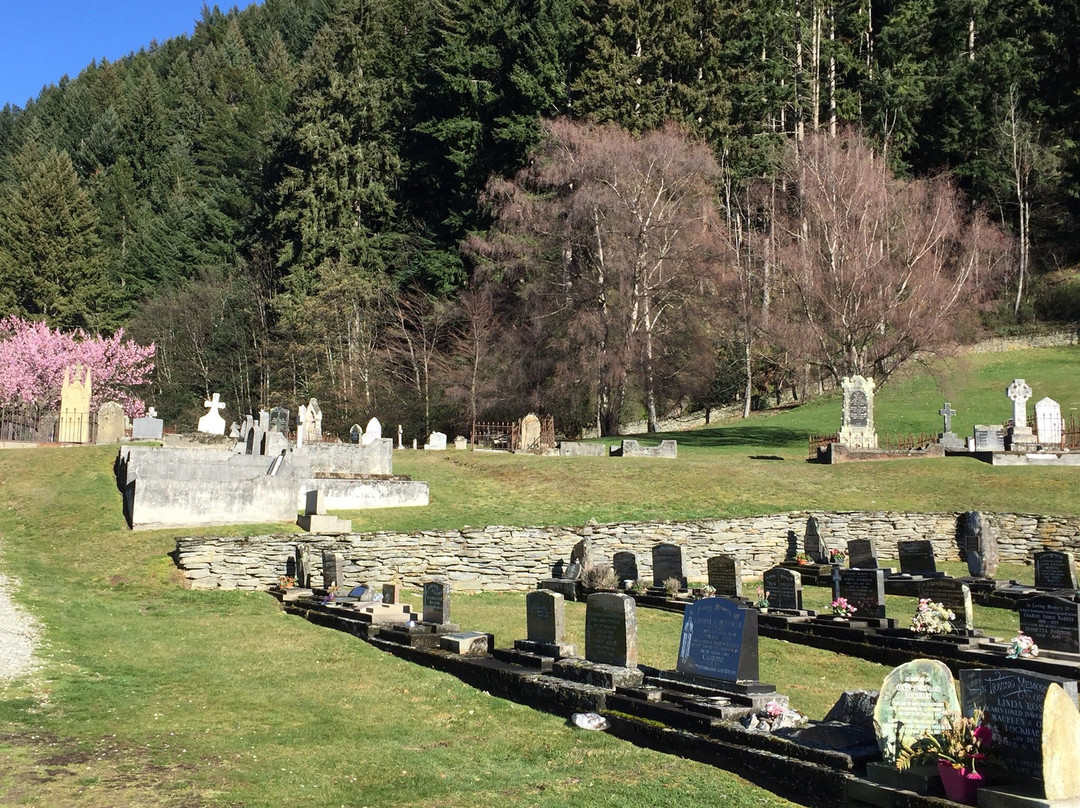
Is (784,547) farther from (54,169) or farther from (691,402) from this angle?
(54,169)

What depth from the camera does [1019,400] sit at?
118 feet

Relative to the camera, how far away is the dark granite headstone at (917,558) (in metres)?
22.0

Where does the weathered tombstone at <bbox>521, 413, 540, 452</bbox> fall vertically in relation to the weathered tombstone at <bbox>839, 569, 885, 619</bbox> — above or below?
above

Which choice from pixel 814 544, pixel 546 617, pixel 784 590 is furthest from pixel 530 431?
pixel 546 617

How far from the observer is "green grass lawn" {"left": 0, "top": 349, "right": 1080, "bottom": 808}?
856 cm

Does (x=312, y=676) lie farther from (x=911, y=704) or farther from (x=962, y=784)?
(x=962, y=784)

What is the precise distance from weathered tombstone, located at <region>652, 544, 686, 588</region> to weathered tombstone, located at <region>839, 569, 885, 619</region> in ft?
14.2

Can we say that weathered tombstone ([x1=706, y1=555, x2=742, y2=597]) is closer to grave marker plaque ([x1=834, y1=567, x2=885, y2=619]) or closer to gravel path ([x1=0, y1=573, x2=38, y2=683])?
→ grave marker plaque ([x1=834, y1=567, x2=885, y2=619])

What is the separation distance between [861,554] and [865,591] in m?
4.99

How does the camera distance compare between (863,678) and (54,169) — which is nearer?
(863,678)

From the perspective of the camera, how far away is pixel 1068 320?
58375 mm

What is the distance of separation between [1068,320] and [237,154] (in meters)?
56.1

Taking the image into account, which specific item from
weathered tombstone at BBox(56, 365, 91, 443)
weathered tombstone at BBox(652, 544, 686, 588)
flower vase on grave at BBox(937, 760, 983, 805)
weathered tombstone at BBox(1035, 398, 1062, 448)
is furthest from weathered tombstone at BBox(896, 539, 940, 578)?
weathered tombstone at BBox(56, 365, 91, 443)

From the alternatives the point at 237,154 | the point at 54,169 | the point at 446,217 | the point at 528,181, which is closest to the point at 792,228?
the point at 528,181
